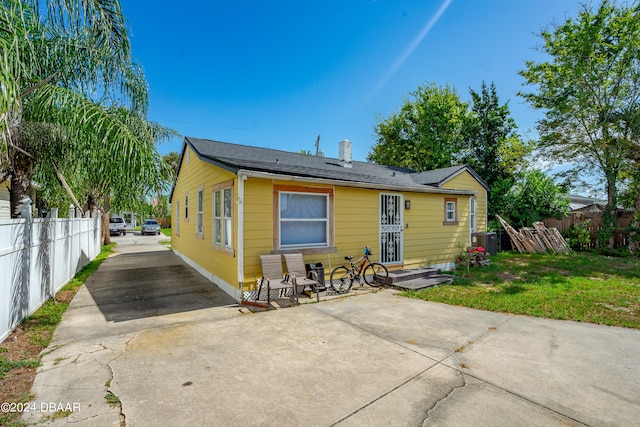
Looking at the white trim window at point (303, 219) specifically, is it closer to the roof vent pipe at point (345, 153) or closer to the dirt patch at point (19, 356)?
the roof vent pipe at point (345, 153)

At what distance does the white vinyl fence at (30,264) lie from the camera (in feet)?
12.5

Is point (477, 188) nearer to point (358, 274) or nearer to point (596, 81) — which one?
point (596, 81)

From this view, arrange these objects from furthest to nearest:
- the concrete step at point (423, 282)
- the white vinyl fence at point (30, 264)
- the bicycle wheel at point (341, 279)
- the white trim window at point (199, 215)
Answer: the white trim window at point (199, 215) → the concrete step at point (423, 282) → the bicycle wheel at point (341, 279) → the white vinyl fence at point (30, 264)

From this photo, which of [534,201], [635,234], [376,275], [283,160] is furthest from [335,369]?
[635,234]

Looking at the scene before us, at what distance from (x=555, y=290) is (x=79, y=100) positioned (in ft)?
34.4

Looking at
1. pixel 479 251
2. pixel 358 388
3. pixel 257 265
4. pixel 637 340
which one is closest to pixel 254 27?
pixel 257 265

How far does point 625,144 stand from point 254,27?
1694 centimetres

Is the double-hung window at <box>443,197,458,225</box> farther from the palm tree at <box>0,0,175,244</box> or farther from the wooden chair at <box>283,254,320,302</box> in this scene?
the palm tree at <box>0,0,175,244</box>

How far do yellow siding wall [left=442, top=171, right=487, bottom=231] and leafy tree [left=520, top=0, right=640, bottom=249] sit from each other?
558 centimetres

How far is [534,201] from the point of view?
14.6 m

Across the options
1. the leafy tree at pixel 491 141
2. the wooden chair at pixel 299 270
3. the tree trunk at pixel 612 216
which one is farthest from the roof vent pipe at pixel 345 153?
the tree trunk at pixel 612 216

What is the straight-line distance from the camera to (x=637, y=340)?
157 inches

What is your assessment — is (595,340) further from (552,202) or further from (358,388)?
(552,202)

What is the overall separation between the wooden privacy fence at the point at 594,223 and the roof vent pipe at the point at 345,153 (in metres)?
11.8
